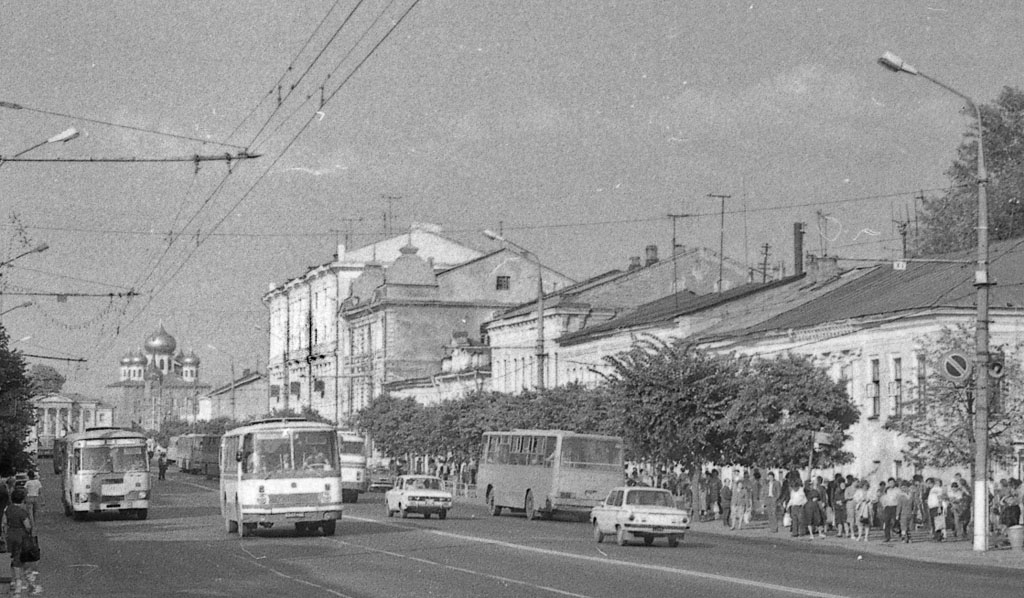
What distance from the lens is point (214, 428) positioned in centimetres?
14575

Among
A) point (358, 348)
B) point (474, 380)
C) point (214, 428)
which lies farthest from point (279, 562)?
point (214, 428)

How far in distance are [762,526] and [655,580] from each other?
21.8m

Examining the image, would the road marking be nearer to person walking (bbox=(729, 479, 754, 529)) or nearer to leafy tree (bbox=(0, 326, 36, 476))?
person walking (bbox=(729, 479, 754, 529))

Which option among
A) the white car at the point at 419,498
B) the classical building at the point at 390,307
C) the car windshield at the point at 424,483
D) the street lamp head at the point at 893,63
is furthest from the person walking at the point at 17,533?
the classical building at the point at 390,307

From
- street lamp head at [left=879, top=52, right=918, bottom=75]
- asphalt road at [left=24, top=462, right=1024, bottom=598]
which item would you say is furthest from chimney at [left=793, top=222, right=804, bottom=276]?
street lamp head at [left=879, top=52, right=918, bottom=75]

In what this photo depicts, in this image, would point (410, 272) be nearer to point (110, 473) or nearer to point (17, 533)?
point (110, 473)

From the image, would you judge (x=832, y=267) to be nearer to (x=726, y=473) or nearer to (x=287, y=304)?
(x=726, y=473)

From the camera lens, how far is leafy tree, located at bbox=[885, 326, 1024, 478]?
37500 millimetres

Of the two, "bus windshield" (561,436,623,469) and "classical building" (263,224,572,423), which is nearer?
Answer: "bus windshield" (561,436,623,469)

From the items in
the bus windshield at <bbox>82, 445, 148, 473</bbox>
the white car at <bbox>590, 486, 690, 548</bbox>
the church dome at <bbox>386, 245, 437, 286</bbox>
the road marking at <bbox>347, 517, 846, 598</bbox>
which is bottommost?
the road marking at <bbox>347, 517, 846, 598</bbox>

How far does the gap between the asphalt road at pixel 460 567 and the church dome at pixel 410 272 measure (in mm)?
73339

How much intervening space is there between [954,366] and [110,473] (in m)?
25.0

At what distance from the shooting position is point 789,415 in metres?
49.2

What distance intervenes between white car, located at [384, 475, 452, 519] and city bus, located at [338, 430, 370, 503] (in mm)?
11632
